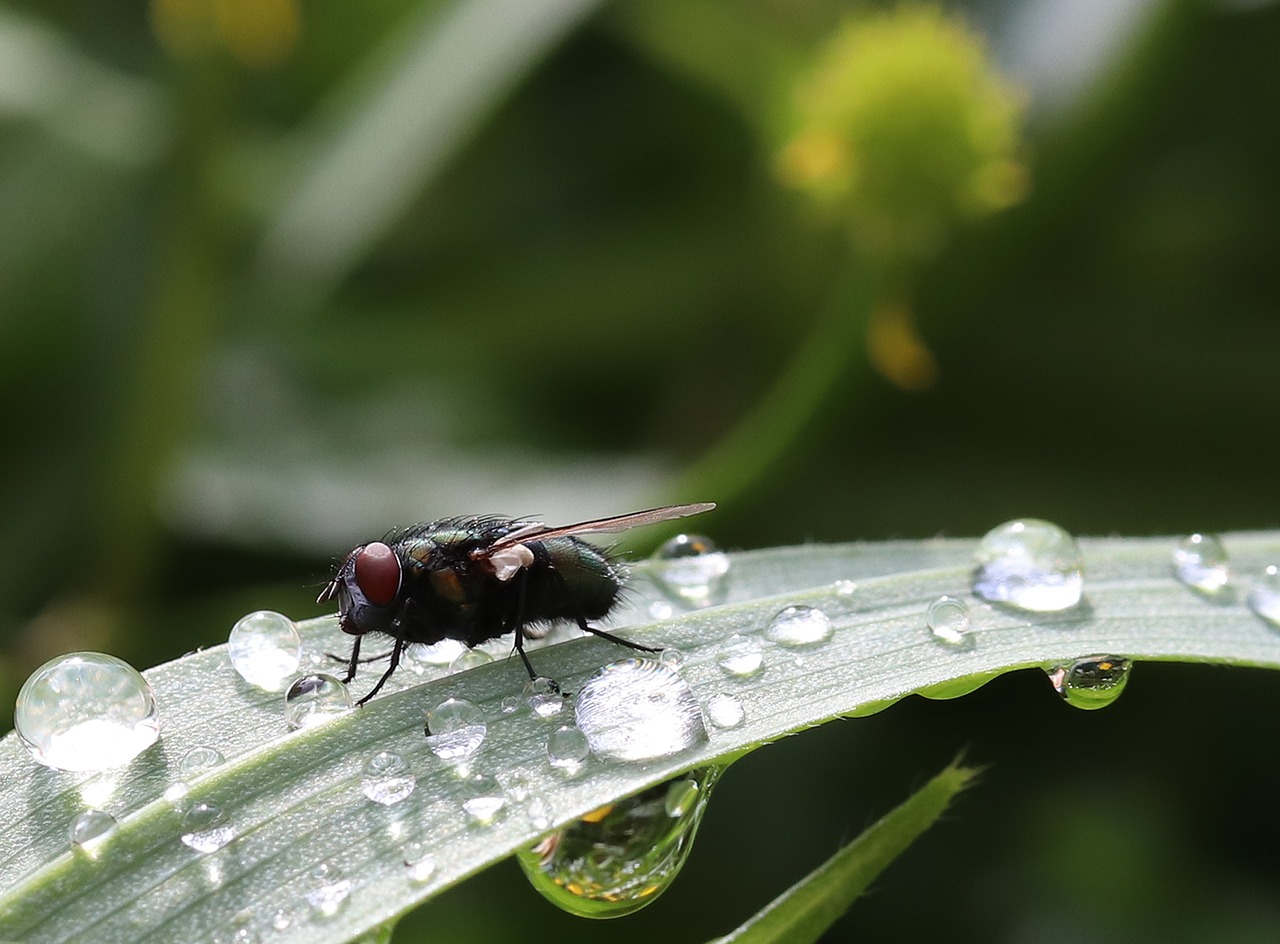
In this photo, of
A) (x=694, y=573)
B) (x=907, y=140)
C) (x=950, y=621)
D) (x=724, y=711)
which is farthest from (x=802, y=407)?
(x=724, y=711)

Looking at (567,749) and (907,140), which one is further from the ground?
(907,140)

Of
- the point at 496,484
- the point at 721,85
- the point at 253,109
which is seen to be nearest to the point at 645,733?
the point at 496,484

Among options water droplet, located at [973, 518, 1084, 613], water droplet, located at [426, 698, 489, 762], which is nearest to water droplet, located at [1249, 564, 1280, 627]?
water droplet, located at [973, 518, 1084, 613]

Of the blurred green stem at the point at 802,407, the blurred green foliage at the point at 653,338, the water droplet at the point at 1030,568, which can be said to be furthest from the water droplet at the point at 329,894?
the blurred green stem at the point at 802,407

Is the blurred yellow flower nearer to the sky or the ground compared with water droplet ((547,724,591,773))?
nearer to the sky

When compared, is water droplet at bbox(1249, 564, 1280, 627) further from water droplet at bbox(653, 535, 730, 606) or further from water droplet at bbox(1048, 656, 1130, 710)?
water droplet at bbox(653, 535, 730, 606)

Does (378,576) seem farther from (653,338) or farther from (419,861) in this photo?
(653,338)
